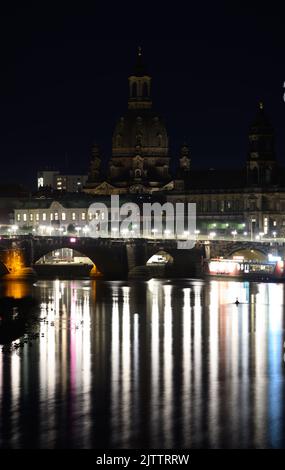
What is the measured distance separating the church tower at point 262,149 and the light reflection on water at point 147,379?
68.9m

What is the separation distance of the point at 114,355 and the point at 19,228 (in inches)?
4228

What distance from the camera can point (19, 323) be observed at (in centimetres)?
7300

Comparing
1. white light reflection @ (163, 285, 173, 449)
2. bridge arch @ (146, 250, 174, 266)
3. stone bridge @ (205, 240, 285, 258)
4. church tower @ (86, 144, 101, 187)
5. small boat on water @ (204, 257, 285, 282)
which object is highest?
church tower @ (86, 144, 101, 187)

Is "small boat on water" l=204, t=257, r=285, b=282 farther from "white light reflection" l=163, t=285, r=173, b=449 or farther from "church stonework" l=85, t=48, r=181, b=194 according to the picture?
"church stonework" l=85, t=48, r=181, b=194

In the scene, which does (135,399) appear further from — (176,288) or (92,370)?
(176,288)

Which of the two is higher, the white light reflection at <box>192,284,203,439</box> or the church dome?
the church dome

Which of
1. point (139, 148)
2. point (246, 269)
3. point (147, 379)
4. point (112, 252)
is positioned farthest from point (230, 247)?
point (147, 379)

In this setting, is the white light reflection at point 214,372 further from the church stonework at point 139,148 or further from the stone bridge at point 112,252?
the church stonework at point 139,148

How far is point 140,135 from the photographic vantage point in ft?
577

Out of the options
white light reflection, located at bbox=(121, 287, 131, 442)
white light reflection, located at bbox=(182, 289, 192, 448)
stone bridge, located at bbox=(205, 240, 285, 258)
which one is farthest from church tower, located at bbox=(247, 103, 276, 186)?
white light reflection, located at bbox=(121, 287, 131, 442)

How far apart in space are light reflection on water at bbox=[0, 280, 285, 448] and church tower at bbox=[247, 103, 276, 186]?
68.9m

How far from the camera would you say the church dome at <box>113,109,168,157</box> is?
176m

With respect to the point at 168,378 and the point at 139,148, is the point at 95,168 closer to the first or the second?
the point at 139,148

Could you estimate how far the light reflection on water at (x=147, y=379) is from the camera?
148 feet
